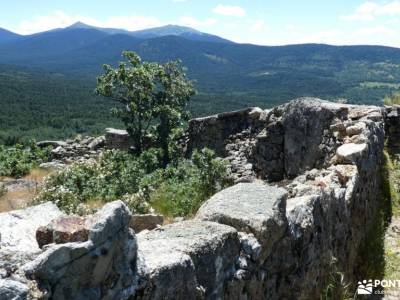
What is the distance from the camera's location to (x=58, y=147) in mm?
19859

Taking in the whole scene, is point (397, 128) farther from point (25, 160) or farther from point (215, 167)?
point (25, 160)

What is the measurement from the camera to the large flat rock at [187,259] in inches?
118

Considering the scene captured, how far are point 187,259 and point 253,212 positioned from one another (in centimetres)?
110

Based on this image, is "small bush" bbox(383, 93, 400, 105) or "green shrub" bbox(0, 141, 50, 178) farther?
"green shrub" bbox(0, 141, 50, 178)

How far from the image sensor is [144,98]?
712 inches

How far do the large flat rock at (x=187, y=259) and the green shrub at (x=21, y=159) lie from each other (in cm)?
1439

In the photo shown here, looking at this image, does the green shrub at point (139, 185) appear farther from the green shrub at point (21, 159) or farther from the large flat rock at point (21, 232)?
the large flat rock at point (21, 232)

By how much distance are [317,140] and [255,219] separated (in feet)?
22.7

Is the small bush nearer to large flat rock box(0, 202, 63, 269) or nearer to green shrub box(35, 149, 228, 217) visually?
green shrub box(35, 149, 228, 217)

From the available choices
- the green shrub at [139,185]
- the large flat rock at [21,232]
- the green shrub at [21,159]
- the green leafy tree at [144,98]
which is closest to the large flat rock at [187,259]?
the large flat rock at [21,232]

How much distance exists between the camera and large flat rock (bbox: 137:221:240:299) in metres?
2.99

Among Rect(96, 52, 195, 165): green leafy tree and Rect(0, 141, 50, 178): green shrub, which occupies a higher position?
Rect(96, 52, 195, 165): green leafy tree

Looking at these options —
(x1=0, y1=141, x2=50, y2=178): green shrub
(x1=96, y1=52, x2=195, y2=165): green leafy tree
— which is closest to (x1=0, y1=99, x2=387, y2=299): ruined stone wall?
(x1=96, y1=52, x2=195, y2=165): green leafy tree

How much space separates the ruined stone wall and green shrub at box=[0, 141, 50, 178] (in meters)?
11.3
